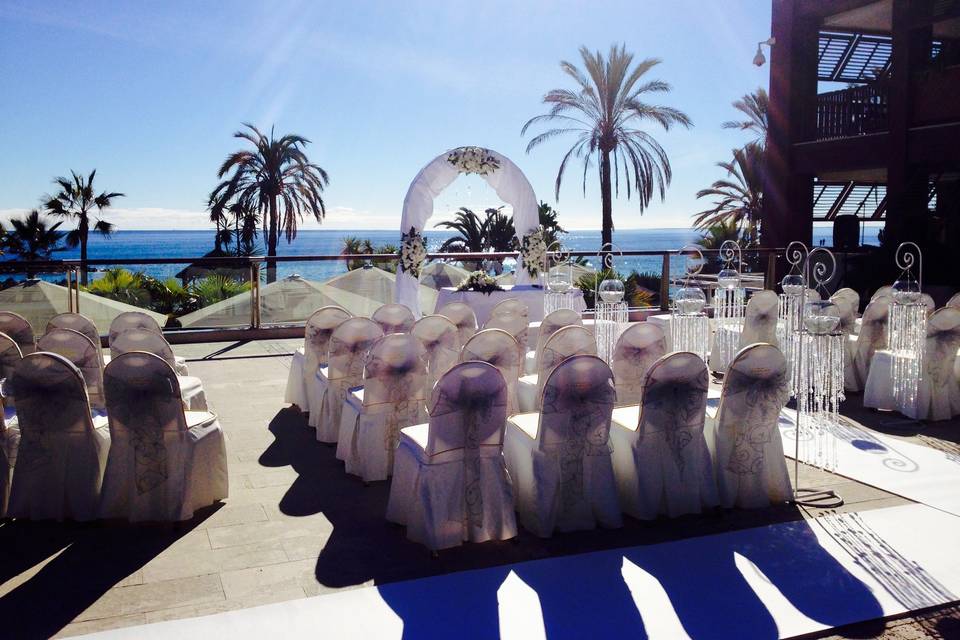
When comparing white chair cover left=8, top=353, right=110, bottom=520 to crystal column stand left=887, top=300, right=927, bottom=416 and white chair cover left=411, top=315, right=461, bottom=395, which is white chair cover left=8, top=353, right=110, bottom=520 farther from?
crystal column stand left=887, top=300, right=927, bottom=416

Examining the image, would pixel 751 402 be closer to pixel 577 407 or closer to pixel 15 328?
pixel 577 407

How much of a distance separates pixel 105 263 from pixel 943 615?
10.0 m

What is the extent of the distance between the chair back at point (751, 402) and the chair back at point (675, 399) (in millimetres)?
184

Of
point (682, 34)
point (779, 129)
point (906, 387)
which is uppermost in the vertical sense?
point (682, 34)

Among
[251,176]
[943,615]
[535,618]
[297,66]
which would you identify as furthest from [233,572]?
[251,176]

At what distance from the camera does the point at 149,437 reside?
13.5 ft

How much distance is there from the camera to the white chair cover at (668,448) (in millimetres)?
4211

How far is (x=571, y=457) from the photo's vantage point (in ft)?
13.5

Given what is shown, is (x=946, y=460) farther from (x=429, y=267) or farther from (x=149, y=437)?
(x=429, y=267)

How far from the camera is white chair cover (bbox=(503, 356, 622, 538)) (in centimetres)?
400

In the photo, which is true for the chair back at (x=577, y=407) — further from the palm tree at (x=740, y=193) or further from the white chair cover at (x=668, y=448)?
the palm tree at (x=740, y=193)

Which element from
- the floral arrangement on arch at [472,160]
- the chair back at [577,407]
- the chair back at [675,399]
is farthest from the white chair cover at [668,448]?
the floral arrangement on arch at [472,160]

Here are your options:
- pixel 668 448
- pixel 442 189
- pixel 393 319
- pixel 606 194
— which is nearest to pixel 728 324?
pixel 393 319

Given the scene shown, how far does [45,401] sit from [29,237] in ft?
84.1
